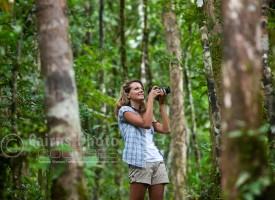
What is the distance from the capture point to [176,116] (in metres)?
12.1

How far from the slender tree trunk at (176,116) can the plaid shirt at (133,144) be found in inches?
226

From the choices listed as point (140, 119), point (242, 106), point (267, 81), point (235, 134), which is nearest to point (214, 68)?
point (140, 119)

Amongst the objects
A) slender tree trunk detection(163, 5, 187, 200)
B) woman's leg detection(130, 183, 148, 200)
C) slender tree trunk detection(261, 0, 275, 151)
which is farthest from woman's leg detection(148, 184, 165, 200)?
slender tree trunk detection(163, 5, 187, 200)

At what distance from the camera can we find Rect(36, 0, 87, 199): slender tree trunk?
4359 mm

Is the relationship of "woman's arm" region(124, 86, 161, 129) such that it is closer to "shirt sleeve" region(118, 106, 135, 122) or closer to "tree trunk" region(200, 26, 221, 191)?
"shirt sleeve" region(118, 106, 135, 122)

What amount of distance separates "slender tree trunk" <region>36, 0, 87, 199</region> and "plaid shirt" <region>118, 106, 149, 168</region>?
143 centimetres

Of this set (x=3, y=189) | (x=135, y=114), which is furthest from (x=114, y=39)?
(x=3, y=189)

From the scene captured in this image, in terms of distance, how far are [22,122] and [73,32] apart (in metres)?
9.16

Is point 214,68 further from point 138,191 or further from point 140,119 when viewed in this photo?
point 138,191

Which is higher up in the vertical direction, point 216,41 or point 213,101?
point 216,41

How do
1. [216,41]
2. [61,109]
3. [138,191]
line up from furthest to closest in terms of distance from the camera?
[216,41] < [138,191] < [61,109]

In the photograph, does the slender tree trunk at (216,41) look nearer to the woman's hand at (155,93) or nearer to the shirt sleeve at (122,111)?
the woman's hand at (155,93)

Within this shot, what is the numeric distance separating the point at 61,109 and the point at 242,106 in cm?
169

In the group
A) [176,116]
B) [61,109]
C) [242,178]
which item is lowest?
[242,178]
